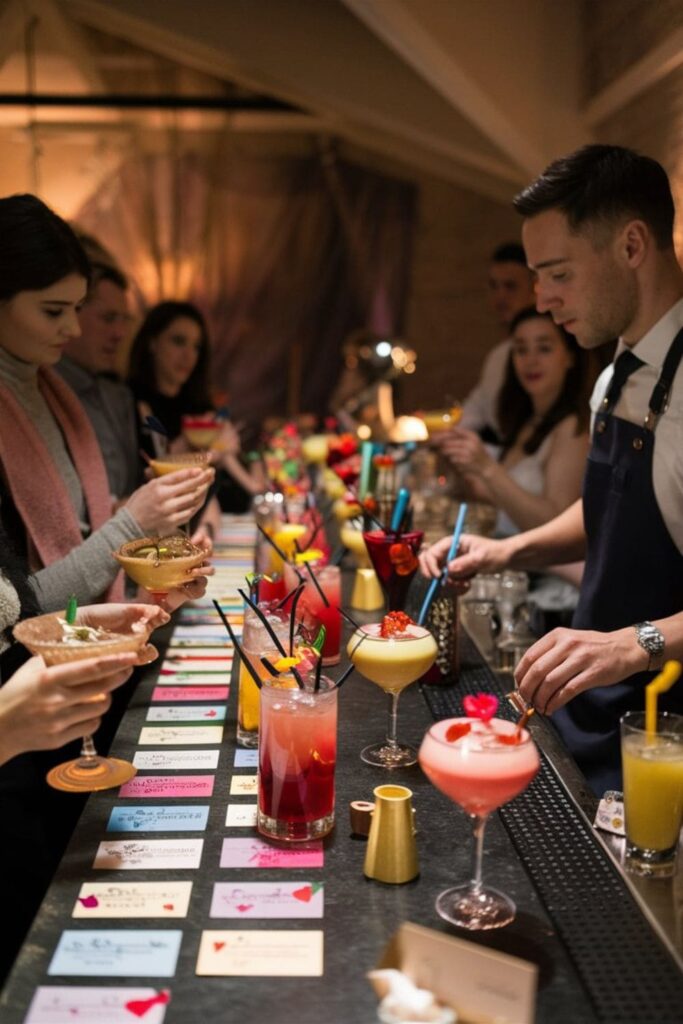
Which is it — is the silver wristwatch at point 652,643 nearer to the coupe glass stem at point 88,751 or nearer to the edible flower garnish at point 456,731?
the edible flower garnish at point 456,731

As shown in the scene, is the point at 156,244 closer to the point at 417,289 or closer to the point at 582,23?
the point at 417,289

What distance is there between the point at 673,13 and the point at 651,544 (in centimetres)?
180

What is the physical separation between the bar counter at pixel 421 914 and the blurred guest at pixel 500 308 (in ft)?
11.5

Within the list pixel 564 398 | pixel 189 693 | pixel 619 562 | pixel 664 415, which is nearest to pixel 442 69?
pixel 564 398

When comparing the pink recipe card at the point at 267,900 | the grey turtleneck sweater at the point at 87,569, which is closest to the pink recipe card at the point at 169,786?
the pink recipe card at the point at 267,900

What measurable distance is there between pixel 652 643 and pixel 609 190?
1.05 metres

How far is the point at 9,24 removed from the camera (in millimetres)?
4309

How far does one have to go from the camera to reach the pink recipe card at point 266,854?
1.47 m

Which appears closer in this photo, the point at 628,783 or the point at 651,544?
the point at 628,783

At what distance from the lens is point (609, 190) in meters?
2.33

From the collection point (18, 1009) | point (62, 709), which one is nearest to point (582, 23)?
point (62, 709)

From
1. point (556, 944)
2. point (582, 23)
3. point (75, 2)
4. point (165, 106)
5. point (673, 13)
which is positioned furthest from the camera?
point (165, 106)

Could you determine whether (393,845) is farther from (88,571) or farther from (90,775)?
(88,571)

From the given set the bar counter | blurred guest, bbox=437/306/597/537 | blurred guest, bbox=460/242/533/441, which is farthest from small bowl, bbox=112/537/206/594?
blurred guest, bbox=460/242/533/441
